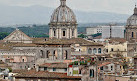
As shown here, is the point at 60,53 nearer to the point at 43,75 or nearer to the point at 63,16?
the point at 43,75

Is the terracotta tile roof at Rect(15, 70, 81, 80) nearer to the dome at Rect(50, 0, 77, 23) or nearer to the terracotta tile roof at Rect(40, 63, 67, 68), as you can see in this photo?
the terracotta tile roof at Rect(40, 63, 67, 68)

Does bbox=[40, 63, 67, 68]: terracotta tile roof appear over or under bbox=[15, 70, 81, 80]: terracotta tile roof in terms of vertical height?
over

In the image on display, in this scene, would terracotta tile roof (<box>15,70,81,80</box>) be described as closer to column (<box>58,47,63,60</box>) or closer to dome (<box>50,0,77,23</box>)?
column (<box>58,47,63,60</box>)

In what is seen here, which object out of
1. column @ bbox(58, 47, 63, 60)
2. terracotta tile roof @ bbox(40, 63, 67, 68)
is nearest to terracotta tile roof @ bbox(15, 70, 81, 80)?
terracotta tile roof @ bbox(40, 63, 67, 68)

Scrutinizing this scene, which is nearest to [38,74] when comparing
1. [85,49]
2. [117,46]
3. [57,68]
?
[57,68]

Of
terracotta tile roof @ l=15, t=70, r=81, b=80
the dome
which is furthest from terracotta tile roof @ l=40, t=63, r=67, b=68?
the dome

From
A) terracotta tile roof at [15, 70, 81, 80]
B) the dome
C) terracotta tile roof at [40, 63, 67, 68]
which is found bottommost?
terracotta tile roof at [15, 70, 81, 80]

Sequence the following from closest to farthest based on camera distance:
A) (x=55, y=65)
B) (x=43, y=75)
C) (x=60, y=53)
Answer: (x=43, y=75)
(x=55, y=65)
(x=60, y=53)

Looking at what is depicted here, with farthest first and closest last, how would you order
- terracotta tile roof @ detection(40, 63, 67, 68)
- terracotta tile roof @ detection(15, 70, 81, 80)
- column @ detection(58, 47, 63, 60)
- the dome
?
the dome, column @ detection(58, 47, 63, 60), terracotta tile roof @ detection(40, 63, 67, 68), terracotta tile roof @ detection(15, 70, 81, 80)

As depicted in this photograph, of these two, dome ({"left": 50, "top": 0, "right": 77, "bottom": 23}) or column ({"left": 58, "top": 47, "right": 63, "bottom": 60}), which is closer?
column ({"left": 58, "top": 47, "right": 63, "bottom": 60})

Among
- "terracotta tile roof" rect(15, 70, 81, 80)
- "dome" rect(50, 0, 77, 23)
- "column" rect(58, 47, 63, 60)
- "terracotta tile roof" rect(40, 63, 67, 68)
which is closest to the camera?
"terracotta tile roof" rect(15, 70, 81, 80)

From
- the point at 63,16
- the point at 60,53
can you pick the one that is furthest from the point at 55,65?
the point at 63,16

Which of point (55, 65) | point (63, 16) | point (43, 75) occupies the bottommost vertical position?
point (43, 75)

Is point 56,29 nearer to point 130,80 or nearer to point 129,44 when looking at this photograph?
point 129,44
